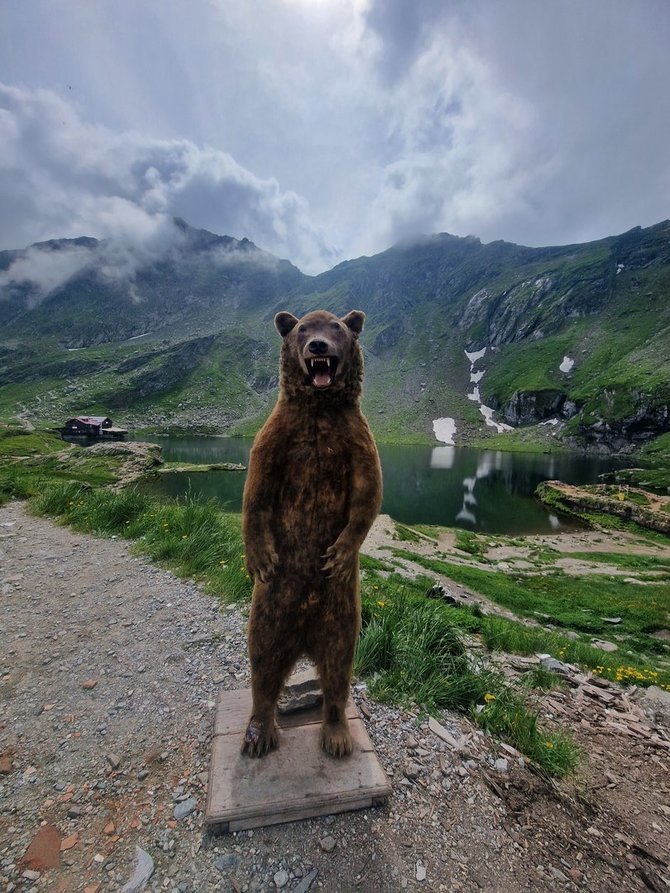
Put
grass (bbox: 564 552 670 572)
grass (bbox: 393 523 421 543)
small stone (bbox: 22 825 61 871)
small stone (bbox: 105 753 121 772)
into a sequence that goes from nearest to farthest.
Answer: small stone (bbox: 22 825 61 871)
small stone (bbox: 105 753 121 772)
grass (bbox: 564 552 670 572)
grass (bbox: 393 523 421 543)

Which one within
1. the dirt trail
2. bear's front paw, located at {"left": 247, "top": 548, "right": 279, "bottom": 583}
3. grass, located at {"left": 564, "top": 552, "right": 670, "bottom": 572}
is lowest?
grass, located at {"left": 564, "top": 552, "right": 670, "bottom": 572}

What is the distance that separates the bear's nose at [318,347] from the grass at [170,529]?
554 centimetres

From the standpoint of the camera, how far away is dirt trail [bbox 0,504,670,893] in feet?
8.80

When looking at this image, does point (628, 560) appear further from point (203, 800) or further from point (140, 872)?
point (140, 872)

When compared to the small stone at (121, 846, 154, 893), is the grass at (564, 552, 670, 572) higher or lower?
lower

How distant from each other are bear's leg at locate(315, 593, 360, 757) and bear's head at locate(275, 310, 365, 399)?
1900 mm

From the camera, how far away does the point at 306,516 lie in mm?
3305

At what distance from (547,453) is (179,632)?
339 feet

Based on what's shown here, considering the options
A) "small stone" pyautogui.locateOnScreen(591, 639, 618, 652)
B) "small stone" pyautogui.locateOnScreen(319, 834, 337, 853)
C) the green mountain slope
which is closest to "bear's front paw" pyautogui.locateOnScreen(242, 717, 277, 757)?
"small stone" pyautogui.locateOnScreen(319, 834, 337, 853)

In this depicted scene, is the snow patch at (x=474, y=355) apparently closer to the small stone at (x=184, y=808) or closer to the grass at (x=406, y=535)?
the grass at (x=406, y=535)

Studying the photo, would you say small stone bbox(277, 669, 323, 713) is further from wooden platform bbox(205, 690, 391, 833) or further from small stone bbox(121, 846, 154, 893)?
small stone bbox(121, 846, 154, 893)

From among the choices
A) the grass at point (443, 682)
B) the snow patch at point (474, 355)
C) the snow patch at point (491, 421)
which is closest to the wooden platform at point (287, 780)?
the grass at point (443, 682)

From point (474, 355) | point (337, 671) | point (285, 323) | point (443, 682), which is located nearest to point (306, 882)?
point (337, 671)

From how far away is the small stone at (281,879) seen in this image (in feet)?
8.41
